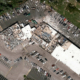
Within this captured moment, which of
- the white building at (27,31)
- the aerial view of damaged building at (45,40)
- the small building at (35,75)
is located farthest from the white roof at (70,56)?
the white building at (27,31)

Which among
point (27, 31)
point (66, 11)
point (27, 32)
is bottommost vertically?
point (27, 32)

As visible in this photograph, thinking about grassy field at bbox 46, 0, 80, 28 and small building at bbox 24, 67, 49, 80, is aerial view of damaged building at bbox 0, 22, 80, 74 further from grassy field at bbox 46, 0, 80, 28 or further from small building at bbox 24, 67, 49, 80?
small building at bbox 24, 67, 49, 80

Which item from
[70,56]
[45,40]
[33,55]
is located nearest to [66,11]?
[45,40]

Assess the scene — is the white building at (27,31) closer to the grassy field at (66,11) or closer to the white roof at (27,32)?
the white roof at (27,32)

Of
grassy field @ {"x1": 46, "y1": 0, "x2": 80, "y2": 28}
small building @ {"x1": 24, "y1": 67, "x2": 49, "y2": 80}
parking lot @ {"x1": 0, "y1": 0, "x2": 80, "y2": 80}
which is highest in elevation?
grassy field @ {"x1": 46, "y1": 0, "x2": 80, "y2": 28}

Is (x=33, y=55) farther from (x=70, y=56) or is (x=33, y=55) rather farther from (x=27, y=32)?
(x=70, y=56)

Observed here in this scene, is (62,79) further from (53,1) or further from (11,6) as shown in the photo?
(11,6)

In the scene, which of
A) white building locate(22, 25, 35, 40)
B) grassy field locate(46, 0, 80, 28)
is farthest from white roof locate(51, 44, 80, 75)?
white building locate(22, 25, 35, 40)

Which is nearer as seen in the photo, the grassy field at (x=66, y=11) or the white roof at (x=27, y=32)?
the grassy field at (x=66, y=11)
